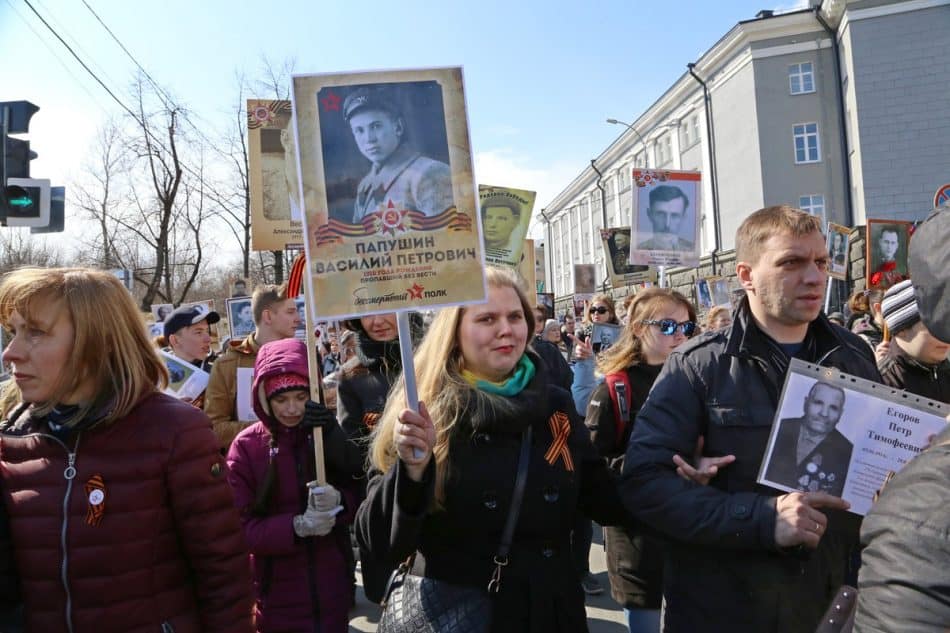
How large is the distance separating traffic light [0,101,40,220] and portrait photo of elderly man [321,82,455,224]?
25.5ft

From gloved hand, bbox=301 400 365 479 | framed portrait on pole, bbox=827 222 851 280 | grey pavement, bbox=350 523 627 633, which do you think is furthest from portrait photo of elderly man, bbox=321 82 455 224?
framed portrait on pole, bbox=827 222 851 280

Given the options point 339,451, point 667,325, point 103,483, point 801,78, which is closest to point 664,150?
point 801,78

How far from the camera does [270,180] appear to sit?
4066 mm

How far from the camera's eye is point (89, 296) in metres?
2.20

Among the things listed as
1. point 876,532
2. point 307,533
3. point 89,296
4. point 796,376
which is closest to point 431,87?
point 89,296

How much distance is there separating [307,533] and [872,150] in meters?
32.1

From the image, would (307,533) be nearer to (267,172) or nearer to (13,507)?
(13,507)

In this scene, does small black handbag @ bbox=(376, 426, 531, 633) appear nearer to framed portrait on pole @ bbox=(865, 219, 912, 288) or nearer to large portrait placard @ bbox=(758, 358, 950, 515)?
large portrait placard @ bbox=(758, 358, 950, 515)

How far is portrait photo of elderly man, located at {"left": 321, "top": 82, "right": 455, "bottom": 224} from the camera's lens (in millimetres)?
2186

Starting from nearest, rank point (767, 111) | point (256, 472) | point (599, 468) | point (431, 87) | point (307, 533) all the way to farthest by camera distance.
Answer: point (431, 87) → point (599, 468) → point (307, 533) → point (256, 472) → point (767, 111)

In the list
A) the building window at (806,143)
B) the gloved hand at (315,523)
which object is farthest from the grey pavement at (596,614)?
the building window at (806,143)

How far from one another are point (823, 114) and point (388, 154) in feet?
114

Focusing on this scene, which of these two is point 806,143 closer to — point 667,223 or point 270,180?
point 667,223

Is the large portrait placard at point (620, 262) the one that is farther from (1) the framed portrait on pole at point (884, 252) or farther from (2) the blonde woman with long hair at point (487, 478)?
(2) the blonde woman with long hair at point (487, 478)
